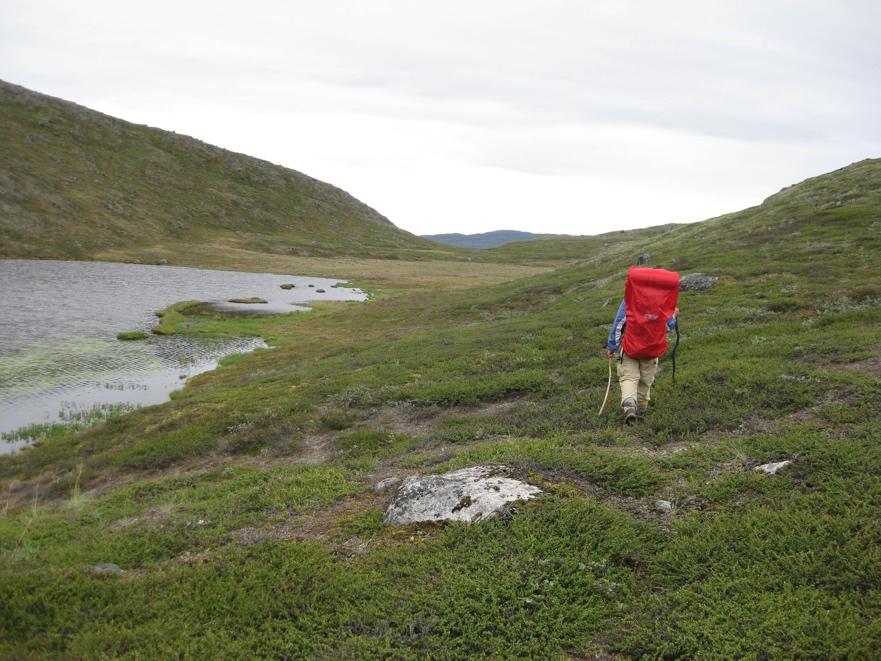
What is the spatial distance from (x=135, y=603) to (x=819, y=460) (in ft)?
37.7

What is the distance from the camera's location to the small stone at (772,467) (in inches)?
411

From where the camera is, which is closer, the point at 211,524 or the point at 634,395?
the point at 211,524

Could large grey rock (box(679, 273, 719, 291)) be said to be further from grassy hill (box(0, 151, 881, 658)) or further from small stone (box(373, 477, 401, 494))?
small stone (box(373, 477, 401, 494))

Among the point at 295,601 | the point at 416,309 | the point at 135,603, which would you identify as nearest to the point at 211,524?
the point at 135,603

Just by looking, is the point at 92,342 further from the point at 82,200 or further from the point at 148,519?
the point at 82,200

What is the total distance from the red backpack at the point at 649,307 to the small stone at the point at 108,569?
470 inches

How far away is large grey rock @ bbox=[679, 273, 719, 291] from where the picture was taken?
38156 millimetres

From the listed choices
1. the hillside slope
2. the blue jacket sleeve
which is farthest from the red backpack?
the hillside slope

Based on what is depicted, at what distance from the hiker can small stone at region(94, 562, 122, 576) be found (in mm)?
11670

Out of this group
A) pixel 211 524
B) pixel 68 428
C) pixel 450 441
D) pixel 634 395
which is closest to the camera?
pixel 211 524

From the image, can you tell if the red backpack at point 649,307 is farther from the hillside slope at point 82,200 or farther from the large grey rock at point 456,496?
the hillside slope at point 82,200

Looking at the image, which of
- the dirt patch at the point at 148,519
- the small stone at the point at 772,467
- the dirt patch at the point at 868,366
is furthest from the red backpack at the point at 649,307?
the dirt patch at the point at 148,519

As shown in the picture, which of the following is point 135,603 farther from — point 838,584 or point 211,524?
point 838,584

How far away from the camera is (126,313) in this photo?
196 feet
